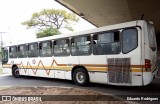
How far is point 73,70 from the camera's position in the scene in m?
12.4

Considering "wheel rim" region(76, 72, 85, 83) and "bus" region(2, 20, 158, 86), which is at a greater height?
"bus" region(2, 20, 158, 86)

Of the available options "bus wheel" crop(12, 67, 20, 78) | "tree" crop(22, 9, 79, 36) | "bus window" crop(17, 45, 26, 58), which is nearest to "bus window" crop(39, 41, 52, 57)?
"bus window" crop(17, 45, 26, 58)

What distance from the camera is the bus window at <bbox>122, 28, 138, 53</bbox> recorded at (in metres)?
9.58

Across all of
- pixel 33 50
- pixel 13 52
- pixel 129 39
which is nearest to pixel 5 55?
pixel 13 52

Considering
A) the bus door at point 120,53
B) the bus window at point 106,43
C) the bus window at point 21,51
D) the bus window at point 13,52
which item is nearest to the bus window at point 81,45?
the bus window at point 106,43

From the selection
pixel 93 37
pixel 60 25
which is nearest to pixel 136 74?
pixel 93 37

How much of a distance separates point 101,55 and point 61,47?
2.92 m

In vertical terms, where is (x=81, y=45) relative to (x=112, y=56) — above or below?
above

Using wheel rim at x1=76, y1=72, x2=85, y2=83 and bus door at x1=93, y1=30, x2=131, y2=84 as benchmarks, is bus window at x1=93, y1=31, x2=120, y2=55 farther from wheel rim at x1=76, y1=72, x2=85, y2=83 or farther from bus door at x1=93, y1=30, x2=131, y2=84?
wheel rim at x1=76, y1=72, x2=85, y2=83

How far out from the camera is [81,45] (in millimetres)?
11906

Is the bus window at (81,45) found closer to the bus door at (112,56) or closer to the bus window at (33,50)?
the bus door at (112,56)

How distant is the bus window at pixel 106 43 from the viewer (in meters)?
10.3

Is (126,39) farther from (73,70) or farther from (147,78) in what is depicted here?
(73,70)

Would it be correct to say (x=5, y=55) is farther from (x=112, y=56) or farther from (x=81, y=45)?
(x=112, y=56)
